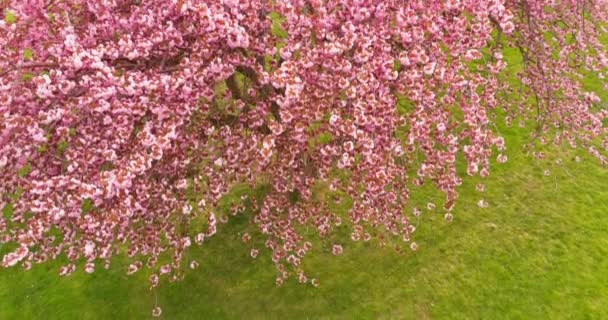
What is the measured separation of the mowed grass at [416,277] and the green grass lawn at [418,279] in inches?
0.7

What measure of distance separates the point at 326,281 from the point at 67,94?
5064 millimetres

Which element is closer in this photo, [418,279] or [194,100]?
[194,100]

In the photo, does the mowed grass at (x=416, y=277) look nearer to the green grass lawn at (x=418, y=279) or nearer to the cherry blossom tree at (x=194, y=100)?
the green grass lawn at (x=418, y=279)

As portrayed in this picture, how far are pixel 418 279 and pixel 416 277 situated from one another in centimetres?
5

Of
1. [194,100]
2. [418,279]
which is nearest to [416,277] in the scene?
[418,279]

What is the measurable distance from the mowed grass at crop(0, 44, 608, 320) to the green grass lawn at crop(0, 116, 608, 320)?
0.06 feet

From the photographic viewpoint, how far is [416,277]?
294 inches

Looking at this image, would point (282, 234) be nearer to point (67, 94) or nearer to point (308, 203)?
point (308, 203)

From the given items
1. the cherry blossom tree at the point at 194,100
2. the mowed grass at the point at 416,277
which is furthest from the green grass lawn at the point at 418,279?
the cherry blossom tree at the point at 194,100

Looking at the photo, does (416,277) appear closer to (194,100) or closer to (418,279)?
(418,279)

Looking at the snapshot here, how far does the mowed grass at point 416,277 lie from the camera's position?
7121mm

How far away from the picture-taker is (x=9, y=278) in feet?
27.2

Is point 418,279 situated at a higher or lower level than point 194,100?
lower

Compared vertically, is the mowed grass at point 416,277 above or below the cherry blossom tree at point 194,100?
below
